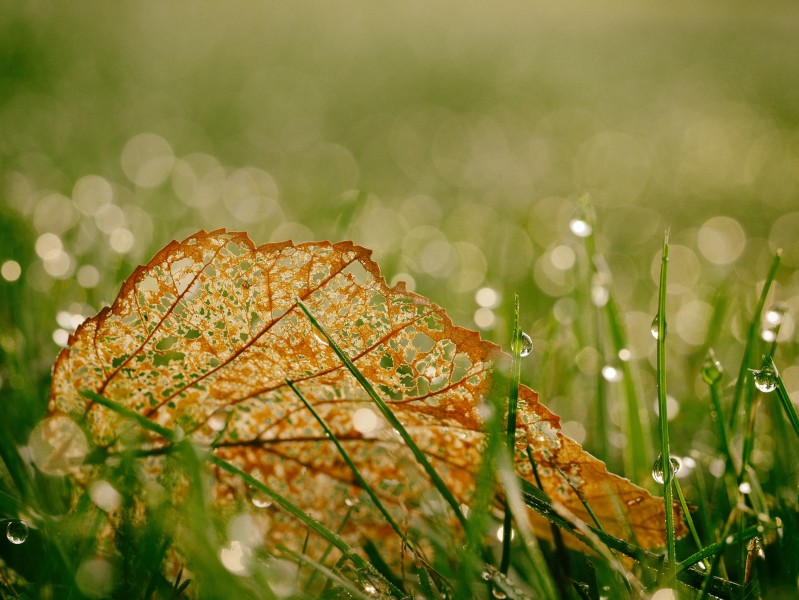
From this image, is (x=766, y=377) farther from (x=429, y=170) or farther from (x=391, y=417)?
(x=429, y=170)

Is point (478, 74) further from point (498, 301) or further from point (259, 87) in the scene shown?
point (498, 301)

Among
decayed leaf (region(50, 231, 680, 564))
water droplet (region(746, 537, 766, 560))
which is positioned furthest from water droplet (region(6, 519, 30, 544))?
water droplet (region(746, 537, 766, 560))

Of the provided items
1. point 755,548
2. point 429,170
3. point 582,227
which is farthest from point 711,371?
point 429,170

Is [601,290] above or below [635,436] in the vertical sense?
above

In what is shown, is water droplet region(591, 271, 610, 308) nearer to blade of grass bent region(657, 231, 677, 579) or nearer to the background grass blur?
the background grass blur

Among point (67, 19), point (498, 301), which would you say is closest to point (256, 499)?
point (498, 301)
